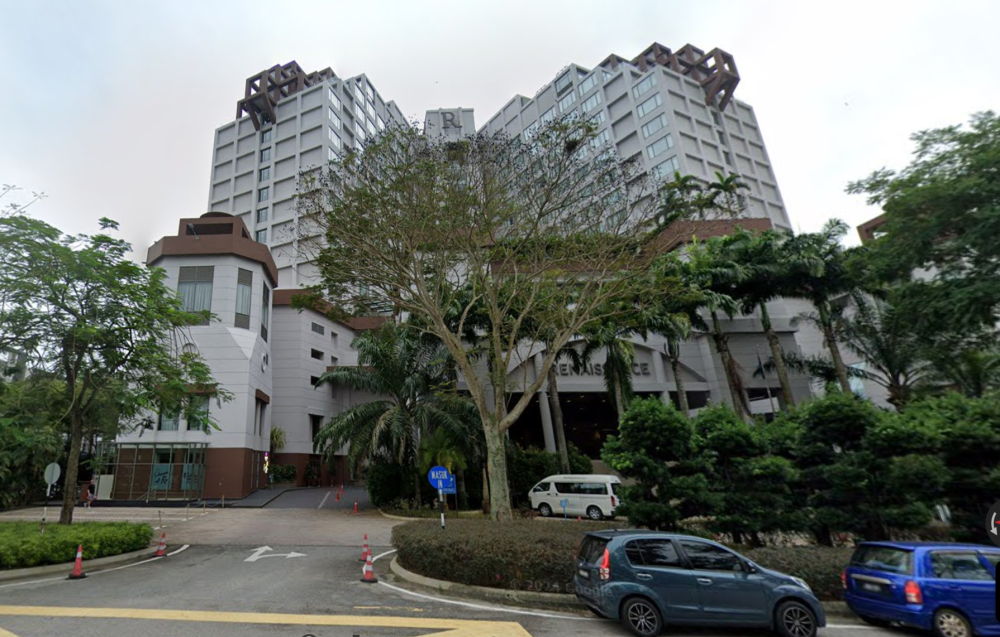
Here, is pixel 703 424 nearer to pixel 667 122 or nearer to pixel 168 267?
pixel 168 267

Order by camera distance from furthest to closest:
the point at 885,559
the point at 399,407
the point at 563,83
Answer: the point at 563,83, the point at 399,407, the point at 885,559

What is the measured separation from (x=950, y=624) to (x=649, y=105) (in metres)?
65.7

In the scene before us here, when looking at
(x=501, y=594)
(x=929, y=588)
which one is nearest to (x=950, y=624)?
(x=929, y=588)

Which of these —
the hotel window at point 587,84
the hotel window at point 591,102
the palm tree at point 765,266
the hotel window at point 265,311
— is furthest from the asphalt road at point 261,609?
the hotel window at point 587,84

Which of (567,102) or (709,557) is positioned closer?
(709,557)

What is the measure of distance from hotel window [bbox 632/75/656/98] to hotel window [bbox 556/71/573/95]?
1169 centimetres

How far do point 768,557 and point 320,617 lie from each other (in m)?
8.50

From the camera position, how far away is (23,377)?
16938 mm

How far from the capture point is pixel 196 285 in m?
33.7

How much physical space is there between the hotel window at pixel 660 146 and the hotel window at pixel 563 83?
62.1 feet

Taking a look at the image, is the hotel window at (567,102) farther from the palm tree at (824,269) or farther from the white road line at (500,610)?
the white road line at (500,610)

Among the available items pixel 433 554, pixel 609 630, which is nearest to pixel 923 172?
Result: pixel 609 630

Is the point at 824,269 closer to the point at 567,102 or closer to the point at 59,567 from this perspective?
the point at 59,567

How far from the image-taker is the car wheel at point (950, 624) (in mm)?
7613
